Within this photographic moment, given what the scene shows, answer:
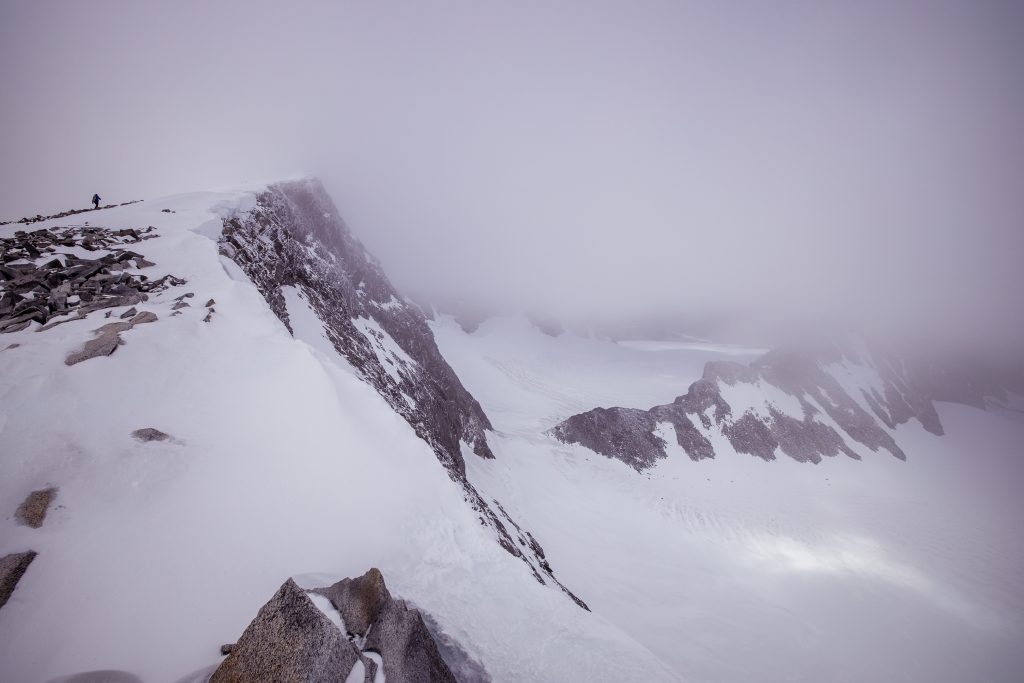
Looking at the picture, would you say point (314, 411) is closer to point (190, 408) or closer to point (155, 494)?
point (190, 408)

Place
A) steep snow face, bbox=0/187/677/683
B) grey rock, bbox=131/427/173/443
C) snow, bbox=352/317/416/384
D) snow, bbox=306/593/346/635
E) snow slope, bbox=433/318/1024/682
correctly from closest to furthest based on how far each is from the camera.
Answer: steep snow face, bbox=0/187/677/683 < snow, bbox=306/593/346/635 < grey rock, bbox=131/427/173/443 < snow slope, bbox=433/318/1024/682 < snow, bbox=352/317/416/384

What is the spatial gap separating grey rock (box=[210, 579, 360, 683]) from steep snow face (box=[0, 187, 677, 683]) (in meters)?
1.17

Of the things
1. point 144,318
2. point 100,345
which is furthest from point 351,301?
point 100,345

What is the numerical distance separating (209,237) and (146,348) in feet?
36.2

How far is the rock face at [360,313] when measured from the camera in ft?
50.8

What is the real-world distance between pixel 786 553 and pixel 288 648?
36237 mm

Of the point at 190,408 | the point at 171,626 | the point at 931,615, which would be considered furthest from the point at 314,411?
the point at 931,615

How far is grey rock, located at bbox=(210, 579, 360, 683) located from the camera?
3.18 meters

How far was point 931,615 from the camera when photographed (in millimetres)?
23688

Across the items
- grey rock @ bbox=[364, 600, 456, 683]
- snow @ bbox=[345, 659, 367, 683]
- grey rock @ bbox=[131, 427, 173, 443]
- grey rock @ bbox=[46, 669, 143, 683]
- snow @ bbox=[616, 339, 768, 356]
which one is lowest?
snow @ bbox=[616, 339, 768, 356]

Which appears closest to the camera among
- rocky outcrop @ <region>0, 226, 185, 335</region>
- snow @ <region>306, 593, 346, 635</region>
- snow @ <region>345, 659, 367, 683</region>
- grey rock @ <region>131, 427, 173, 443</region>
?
snow @ <region>345, 659, 367, 683</region>

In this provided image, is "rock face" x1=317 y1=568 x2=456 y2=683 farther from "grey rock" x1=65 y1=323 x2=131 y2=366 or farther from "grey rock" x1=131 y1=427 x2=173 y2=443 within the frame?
"grey rock" x1=65 y1=323 x2=131 y2=366

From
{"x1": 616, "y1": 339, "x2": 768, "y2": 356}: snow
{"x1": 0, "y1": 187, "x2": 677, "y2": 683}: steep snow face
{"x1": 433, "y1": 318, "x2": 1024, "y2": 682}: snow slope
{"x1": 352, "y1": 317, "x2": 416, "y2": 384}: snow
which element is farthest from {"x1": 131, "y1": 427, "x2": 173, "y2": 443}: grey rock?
{"x1": 616, "y1": 339, "x2": 768, "y2": 356}: snow

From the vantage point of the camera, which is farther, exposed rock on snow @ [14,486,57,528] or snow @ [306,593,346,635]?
exposed rock on snow @ [14,486,57,528]
